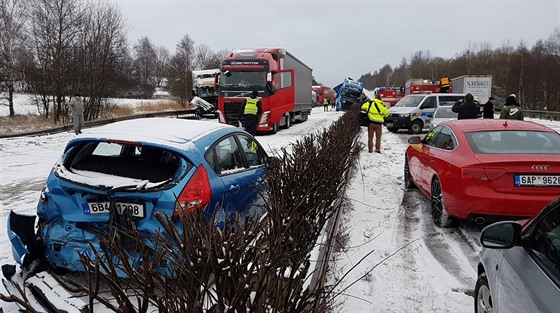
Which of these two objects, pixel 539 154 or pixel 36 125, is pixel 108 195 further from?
pixel 36 125

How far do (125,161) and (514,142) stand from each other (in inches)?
193

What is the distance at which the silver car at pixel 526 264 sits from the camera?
74.2 inches

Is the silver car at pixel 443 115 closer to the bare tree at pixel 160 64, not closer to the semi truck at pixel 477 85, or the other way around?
the semi truck at pixel 477 85

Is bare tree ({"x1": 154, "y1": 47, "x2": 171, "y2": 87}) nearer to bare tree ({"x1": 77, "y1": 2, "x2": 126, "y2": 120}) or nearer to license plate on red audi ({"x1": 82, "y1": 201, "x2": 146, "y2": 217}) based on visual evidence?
bare tree ({"x1": 77, "y1": 2, "x2": 126, "y2": 120})

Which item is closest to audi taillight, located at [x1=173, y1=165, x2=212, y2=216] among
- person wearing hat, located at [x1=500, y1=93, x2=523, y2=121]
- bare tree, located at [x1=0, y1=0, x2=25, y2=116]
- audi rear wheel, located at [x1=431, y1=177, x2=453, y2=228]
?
audi rear wheel, located at [x1=431, y1=177, x2=453, y2=228]

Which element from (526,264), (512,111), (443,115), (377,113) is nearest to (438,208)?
(526,264)

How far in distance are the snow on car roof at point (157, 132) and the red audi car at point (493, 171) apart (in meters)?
3.11

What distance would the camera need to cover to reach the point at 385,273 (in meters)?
4.21

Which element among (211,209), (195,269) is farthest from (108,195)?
(195,269)

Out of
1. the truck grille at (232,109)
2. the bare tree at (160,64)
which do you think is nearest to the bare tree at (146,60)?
the bare tree at (160,64)

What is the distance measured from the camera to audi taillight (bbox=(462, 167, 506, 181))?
470 centimetres

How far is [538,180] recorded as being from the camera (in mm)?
4605

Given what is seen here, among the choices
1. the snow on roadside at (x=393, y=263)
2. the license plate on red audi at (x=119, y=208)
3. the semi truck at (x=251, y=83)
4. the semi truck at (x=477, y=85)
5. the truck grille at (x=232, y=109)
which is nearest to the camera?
the license plate on red audi at (x=119, y=208)

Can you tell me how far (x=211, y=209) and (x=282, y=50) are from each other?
17.5m
